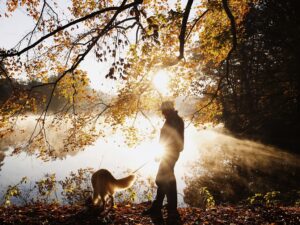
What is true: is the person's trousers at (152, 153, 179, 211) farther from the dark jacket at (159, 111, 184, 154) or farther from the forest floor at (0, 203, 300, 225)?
the forest floor at (0, 203, 300, 225)

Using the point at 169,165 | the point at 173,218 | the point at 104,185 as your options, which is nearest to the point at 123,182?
the point at 104,185

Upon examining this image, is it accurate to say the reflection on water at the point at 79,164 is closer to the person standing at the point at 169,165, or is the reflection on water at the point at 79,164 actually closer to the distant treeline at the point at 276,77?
the distant treeline at the point at 276,77

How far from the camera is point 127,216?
20.6 feet

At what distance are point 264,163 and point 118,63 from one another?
53.1 feet

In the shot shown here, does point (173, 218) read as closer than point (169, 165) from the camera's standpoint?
Yes

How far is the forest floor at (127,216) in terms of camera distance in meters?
5.64

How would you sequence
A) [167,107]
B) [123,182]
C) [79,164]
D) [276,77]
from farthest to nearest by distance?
[276,77]
[79,164]
[123,182]
[167,107]

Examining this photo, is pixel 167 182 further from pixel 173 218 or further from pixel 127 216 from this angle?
pixel 127 216

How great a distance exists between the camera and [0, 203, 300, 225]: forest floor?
564cm

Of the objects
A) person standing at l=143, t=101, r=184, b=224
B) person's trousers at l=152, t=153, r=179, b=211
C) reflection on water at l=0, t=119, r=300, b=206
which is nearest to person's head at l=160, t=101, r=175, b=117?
person standing at l=143, t=101, r=184, b=224

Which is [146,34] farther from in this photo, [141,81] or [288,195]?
[288,195]

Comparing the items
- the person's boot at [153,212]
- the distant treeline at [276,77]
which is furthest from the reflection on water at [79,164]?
the person's boot at [153,212]

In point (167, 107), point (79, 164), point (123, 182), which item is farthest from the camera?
point (79, 164)

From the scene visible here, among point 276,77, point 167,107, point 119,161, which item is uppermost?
point 276,77
